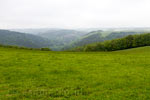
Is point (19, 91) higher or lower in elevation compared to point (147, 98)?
higher

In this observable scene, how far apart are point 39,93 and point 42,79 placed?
8.04 feet

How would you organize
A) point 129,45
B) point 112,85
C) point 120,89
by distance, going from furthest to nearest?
point 129,45 < point 112,85 < point 120,89

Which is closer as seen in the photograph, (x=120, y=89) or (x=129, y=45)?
(x=120, y=89)

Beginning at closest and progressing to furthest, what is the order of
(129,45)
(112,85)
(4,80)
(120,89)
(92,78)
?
(120,89) → (112,85) → (4,80) → (92,78) → (129,45)

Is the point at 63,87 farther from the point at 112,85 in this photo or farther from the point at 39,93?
the point at 112,85

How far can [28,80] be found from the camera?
9.06 meters

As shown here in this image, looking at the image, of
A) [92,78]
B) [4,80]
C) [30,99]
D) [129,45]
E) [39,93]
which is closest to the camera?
[30,99]

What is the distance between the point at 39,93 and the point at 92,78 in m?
4.80

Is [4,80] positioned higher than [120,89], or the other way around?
[4,80]

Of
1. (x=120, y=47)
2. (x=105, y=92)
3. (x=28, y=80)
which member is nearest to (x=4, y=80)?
(x=28, y=80)

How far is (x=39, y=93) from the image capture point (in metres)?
7.01

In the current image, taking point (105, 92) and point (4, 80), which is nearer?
point (105, 92)

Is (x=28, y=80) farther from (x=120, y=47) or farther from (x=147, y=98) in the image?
(x=120, y=47)

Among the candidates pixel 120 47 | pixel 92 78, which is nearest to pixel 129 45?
pixel 120 47
